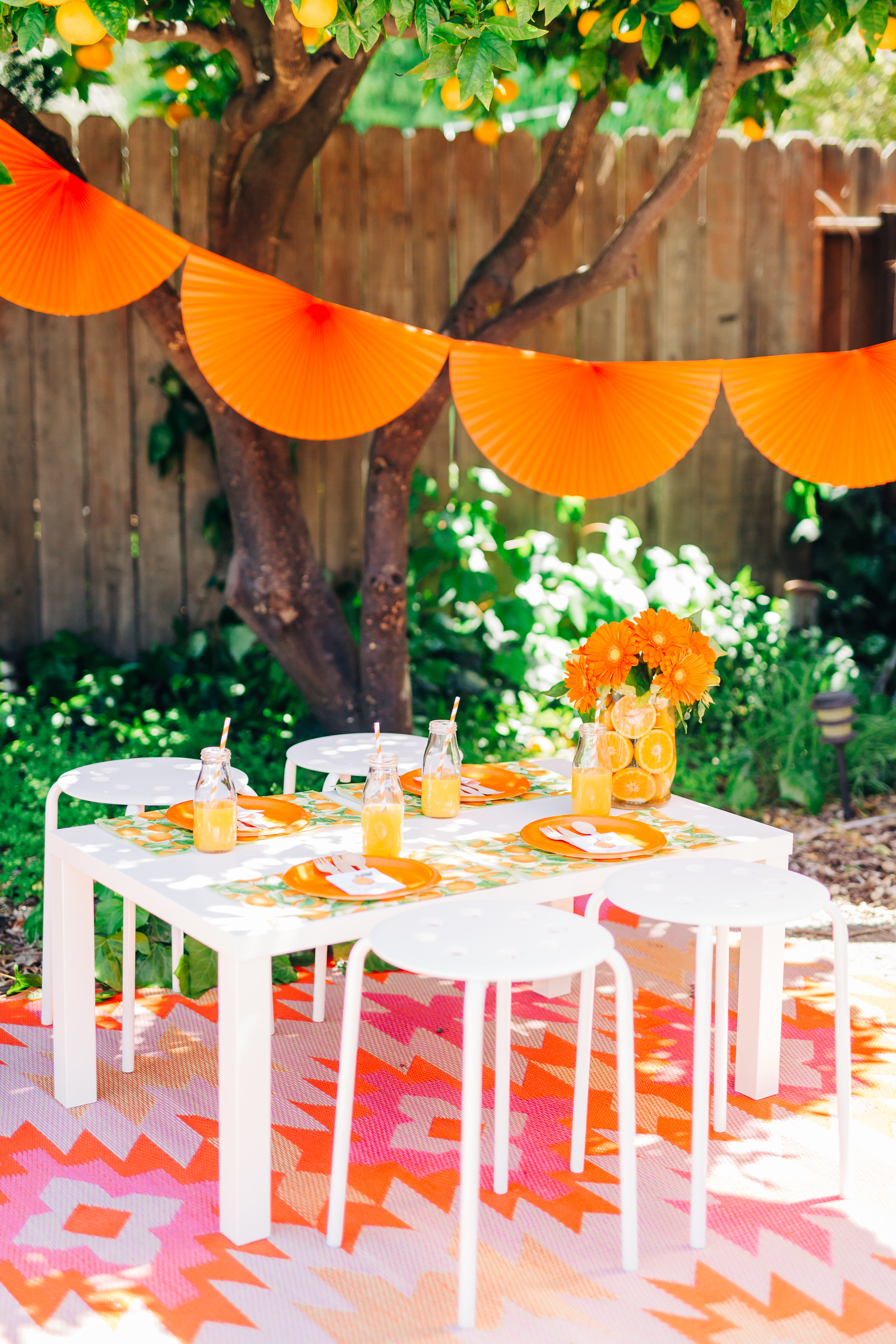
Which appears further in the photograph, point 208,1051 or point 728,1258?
point 208,1051

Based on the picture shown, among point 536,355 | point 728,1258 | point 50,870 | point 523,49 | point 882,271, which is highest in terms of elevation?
point 523,49

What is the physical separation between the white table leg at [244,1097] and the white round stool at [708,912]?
531 millimetres

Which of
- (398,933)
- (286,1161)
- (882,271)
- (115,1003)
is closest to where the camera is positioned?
(398,933)

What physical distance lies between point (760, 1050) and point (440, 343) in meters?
1.45

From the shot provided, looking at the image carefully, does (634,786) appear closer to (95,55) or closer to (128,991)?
(128,991)

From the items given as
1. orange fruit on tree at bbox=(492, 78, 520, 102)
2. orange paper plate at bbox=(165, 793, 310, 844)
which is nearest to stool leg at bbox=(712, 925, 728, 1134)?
orange paper plate at bbox=(165, 793, 310, 844)

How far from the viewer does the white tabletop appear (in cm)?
173

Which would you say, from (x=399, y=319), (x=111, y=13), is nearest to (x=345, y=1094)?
(x=111, y=13)

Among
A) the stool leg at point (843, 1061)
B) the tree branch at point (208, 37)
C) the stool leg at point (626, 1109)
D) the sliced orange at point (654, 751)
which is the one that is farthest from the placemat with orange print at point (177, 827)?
the tree branch at point (208, 37)

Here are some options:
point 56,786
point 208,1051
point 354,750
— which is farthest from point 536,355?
point 208,1051

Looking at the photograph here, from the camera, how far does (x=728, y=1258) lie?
5.82ft

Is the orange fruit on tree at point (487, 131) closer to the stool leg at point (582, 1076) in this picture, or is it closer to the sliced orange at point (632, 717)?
the sliced orange at point (632, 717)

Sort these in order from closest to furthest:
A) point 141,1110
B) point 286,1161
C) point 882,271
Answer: point 286,1161, point 141,1110, point 882,271

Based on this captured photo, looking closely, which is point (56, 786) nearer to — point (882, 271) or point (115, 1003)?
point (115, 1003)
